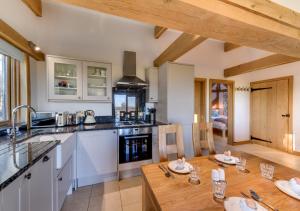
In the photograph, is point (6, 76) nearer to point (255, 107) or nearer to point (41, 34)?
point (41, 34)

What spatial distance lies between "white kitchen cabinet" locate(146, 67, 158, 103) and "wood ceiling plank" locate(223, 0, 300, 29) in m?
2.17

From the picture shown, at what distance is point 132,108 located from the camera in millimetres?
3291

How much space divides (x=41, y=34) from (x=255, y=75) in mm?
5812

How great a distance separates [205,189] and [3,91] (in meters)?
2.67

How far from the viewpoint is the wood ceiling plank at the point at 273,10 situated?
122 centimetres

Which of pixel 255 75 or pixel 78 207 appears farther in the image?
pixel 255 75

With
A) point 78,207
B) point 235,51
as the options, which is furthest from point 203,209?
point 235,51

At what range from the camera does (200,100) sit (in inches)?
174

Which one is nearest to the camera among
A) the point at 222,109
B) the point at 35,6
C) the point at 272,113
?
the point at 35,6

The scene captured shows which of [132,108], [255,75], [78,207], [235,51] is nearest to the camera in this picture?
[78,207]

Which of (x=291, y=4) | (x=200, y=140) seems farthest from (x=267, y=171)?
(x=291, y=4)

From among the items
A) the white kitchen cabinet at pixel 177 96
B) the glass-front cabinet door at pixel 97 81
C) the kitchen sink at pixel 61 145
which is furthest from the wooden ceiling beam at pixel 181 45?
the kitchen sink at pixel 61 145

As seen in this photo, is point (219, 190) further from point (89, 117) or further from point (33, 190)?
point (89, 117)

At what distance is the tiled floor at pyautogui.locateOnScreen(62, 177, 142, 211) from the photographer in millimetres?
1870
